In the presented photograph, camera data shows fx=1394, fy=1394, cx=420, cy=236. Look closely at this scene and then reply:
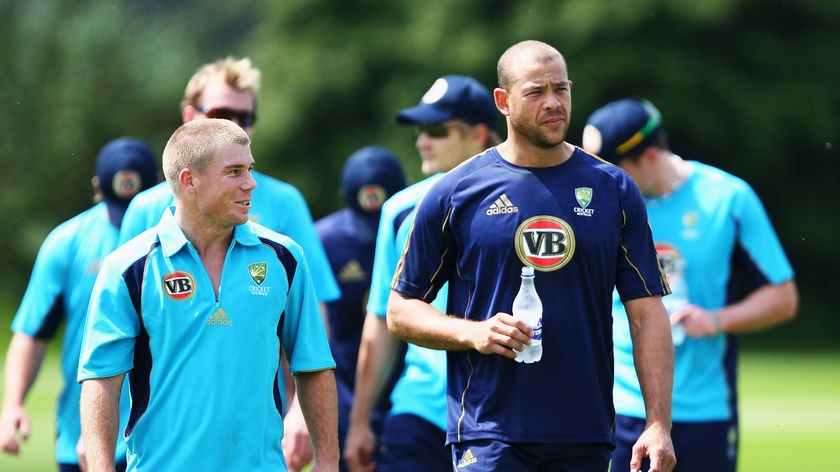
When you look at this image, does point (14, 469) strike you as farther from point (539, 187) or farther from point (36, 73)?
point (36, 73)

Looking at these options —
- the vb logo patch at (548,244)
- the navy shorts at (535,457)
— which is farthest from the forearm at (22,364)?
the vb logo patch at (548,244)

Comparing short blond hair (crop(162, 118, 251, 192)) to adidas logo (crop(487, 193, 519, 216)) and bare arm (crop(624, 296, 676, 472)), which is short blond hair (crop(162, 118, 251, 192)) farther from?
bare arm (crop(624, 296, 676, 472))

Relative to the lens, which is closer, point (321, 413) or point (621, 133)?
point (321, 413)

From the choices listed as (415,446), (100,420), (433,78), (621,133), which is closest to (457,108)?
(621,133)

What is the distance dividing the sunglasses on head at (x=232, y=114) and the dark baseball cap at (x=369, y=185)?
2380mm

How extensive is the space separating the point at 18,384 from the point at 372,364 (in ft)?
7.17

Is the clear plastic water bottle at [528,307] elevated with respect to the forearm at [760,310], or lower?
lower

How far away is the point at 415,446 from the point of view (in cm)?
727

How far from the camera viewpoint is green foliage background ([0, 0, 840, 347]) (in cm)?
3081

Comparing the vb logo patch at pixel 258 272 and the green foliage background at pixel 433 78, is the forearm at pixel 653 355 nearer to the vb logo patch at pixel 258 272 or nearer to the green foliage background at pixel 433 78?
the vb logo patch at pixel 258 272

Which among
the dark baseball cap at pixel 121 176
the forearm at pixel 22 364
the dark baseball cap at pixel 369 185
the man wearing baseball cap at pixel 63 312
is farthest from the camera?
the dark baseball cap at pixel 369 185

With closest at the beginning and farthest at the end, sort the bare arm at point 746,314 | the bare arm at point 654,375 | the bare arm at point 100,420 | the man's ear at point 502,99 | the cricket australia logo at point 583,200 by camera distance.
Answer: the bare arm at point 100,420 < the bare arm at point 654,375 < the cricket australia logo at point 583,200 < the man's ear at point 502,99 < the bare arm at point 746,314

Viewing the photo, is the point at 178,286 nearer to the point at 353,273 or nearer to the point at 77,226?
the point at 77,226

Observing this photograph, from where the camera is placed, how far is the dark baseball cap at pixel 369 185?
1004 cm
